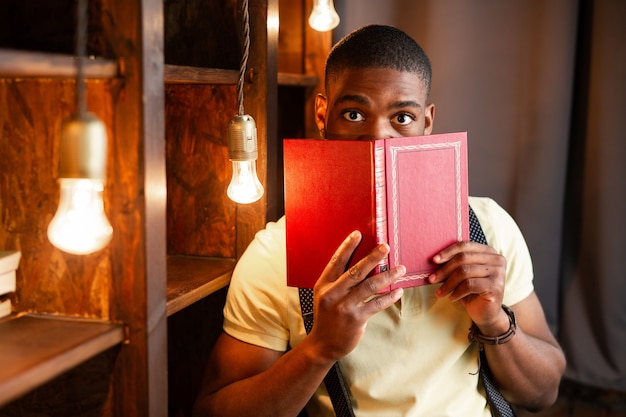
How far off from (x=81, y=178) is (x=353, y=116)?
682 millimetres

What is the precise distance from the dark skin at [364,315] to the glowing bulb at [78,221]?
41 centimetres

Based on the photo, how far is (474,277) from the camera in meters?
1.30

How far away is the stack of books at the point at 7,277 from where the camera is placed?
3.63ft

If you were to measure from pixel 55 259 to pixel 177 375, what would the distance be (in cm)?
70

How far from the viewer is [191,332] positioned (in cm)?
171

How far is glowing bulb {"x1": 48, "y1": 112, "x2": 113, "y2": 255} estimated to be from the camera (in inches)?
36.0

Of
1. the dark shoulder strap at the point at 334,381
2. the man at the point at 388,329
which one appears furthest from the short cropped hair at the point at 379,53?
the dark shoulder strap at the point at 334,381

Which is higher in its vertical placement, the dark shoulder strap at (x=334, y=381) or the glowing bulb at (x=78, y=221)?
the glowing bulb at (x=78, y=221)

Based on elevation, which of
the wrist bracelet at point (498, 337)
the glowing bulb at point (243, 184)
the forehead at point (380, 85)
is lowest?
the wrist bracelet at point (498, 337)

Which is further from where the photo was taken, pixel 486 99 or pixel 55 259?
pixel 486 99

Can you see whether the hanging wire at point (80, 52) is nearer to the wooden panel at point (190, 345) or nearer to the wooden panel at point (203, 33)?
the wooden panel at point (203, 33)

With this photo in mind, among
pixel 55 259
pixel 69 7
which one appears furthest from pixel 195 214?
pixel 69 7

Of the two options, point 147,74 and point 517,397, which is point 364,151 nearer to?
point 147,74

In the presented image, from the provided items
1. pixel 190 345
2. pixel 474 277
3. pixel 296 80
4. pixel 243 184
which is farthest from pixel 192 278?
pixel 296 80
